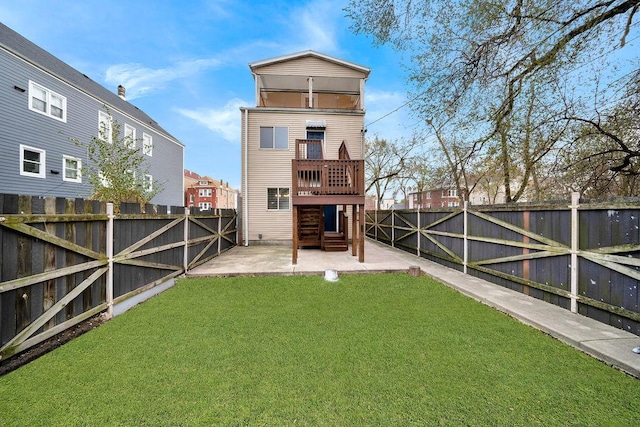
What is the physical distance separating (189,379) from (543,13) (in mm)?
7882

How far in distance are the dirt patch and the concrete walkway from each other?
2.30m

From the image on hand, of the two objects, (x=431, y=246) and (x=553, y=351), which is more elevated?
(x=431, y=246)

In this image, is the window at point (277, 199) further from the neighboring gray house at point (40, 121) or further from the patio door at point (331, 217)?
the neighboring gray house at point (40, 121)

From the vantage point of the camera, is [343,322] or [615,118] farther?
[615,118]

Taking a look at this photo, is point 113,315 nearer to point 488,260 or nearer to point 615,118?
point 488,260

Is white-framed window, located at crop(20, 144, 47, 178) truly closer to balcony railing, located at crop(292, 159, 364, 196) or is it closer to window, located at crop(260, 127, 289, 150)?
window, located at crop(260, 127, 289, 150)

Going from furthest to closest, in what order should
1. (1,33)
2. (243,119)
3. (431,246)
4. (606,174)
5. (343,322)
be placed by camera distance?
(243,119) < (1,33) < (431,246) < (606,174) < (343,322)

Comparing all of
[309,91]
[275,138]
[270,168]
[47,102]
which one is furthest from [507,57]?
[47,102]

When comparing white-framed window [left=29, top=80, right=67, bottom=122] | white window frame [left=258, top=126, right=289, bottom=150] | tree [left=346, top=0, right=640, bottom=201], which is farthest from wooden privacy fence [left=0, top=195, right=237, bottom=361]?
white-framed window [left=29, top=80, right=67, bottom=122]

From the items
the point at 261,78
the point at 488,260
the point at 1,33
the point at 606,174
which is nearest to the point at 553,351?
the point at 488,260

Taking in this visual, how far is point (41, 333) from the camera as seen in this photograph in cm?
263

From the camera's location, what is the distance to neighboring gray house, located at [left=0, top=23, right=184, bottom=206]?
30.7 feet

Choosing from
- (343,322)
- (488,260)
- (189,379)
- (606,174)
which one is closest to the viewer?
(189,379)

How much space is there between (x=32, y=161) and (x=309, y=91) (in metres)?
11.6
